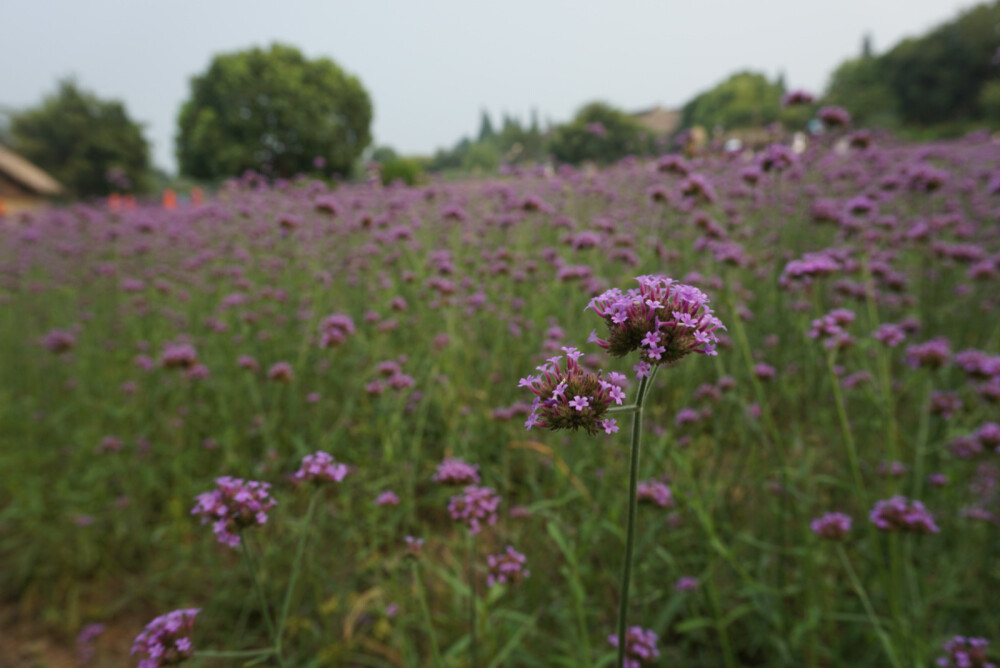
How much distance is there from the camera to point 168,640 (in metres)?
1.09

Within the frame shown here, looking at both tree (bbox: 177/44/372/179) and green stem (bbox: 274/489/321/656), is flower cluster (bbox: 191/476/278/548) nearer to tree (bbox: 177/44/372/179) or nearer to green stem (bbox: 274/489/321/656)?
green stem (bbox: 274/489/321/656)

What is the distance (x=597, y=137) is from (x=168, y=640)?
343 inches

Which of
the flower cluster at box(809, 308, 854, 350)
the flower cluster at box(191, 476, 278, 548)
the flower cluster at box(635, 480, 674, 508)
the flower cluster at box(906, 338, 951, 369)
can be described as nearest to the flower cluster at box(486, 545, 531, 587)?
the flower cluster at box(635, 480, 674, 508)

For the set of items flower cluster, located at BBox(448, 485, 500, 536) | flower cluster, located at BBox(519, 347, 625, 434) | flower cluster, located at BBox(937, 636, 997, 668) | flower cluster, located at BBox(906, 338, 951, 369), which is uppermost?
flower cluster, located at BBox(519, 347, 625, 434)

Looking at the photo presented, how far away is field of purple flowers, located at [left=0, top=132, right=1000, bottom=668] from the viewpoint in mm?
1727

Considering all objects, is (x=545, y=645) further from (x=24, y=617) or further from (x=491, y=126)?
(x=491, y=126)

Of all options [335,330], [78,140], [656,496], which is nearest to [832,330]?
[656,496]

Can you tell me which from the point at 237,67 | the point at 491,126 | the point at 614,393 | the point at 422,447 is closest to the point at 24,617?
the point at 422,447

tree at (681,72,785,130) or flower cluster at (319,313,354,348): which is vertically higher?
tree at (681,72,785,130)

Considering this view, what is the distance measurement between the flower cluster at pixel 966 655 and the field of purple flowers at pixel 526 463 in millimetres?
12

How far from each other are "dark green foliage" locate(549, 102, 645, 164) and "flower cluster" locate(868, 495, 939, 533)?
565 cm

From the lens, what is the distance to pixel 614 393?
78 centimetres

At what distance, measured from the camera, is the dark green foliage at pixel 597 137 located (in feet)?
25.1

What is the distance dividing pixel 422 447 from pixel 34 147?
154 feet
